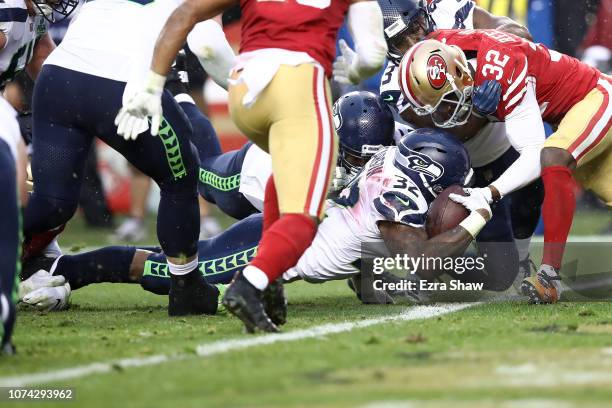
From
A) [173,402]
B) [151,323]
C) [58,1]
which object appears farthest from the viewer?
[58,1]

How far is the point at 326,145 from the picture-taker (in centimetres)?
385

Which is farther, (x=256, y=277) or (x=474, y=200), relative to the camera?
(x=474, y=200)

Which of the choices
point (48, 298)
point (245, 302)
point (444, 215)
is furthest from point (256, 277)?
point (48, 298)

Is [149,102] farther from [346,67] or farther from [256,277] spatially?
[346,67]

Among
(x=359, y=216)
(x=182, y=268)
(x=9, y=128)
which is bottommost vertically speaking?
(x=182, y=268)

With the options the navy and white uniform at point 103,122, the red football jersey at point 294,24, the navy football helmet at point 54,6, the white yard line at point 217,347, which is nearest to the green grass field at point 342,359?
the white yard line at point 217,347

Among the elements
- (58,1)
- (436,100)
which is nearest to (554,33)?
(436,100)

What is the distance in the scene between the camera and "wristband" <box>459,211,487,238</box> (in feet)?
16.6

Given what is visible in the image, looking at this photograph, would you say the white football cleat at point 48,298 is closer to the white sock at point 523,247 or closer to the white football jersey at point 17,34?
the white football jersey at point 17,34

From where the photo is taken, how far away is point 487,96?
5.16 metres

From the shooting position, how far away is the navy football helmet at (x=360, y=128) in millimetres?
5652

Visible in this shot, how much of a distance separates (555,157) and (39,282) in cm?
260

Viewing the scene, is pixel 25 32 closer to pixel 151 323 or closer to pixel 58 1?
pixel 58 1

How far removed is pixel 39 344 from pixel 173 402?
4.29ft
